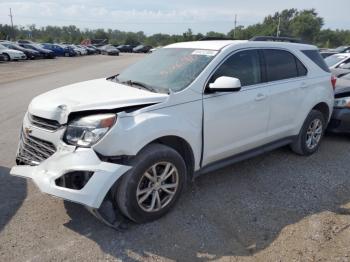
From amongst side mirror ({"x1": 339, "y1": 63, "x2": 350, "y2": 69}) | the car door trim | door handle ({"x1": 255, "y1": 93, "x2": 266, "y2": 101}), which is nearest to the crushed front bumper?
the car door trim

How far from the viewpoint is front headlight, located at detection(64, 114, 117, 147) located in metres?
3.08

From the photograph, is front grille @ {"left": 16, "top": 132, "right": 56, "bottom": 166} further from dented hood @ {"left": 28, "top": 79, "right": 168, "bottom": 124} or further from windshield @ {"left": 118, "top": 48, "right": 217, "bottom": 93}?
windshield @ {"left": 118, "top": 48, "right": 217, "bottom": 93}

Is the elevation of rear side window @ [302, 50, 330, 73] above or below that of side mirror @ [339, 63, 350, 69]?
above

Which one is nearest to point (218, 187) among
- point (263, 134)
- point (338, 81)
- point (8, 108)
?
point (263, 134)

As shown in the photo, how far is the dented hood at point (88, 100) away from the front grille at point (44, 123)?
5cm

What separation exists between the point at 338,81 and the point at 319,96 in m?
2.00

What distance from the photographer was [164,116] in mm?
3383

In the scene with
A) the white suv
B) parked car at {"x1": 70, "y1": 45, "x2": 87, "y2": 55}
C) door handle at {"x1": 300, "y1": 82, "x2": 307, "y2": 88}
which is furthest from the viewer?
parked car at {"x1": 70, "y1": 45, "x2": 87, "y2": 55}

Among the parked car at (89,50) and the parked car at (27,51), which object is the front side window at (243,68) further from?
the parked car at (89,50)

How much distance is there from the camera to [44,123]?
344 cm

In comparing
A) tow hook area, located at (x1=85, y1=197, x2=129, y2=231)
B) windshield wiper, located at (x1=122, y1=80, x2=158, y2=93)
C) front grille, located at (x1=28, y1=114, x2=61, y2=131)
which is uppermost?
windshield wiper, located at (x1=122, y1=80, x2=158, y2=93)

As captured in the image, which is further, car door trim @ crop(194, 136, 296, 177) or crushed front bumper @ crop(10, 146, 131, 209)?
car door trim @ crop(194, 136, 296, 177)

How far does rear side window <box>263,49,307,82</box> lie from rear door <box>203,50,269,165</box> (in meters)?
0.21

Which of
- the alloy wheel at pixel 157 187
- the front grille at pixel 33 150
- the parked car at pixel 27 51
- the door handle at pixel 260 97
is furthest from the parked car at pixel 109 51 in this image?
the alloy wheel at pixel 157 187
